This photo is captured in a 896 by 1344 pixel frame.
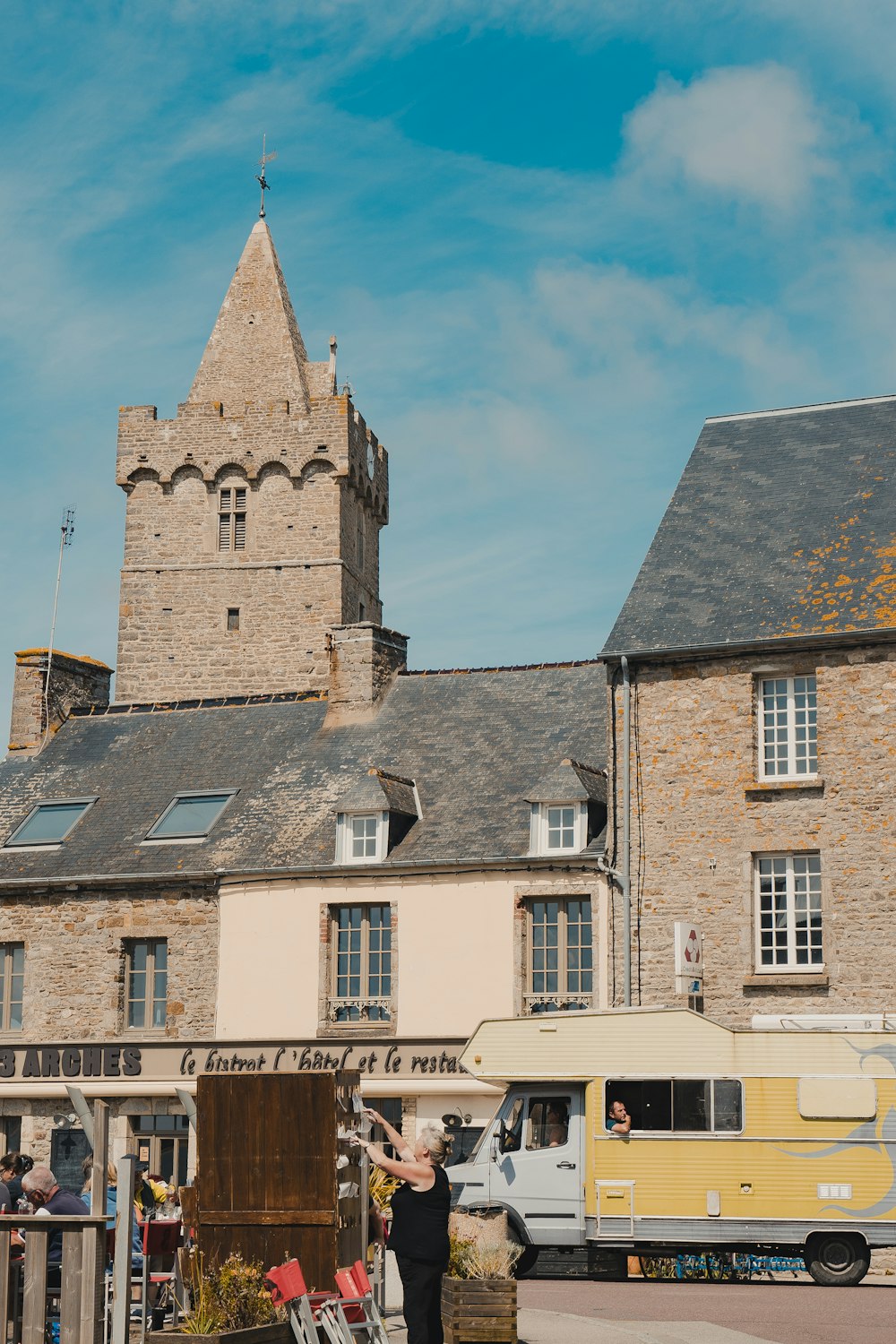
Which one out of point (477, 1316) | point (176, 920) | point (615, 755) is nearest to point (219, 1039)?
point (176, 920)

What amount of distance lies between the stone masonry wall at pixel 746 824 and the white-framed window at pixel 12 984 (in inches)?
380

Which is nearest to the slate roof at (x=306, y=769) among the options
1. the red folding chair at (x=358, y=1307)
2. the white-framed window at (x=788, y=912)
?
the white-framed window at (x=788, y=912)

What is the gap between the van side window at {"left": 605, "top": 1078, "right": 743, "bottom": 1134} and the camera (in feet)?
57.5

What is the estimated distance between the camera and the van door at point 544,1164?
1786cm

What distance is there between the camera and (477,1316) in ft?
39.2

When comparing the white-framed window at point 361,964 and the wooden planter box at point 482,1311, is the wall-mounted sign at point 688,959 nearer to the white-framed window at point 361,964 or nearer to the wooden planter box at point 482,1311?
the white-framed window at point 361,964

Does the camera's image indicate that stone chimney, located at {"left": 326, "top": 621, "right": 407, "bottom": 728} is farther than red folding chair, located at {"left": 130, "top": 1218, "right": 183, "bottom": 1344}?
Yes

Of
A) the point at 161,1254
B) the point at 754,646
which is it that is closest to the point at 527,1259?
the point at 161,1254

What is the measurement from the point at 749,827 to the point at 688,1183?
260 inches

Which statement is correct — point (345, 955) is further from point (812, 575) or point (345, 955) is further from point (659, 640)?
point (812, 575)

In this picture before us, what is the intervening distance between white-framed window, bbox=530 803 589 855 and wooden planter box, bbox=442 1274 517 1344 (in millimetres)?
12799

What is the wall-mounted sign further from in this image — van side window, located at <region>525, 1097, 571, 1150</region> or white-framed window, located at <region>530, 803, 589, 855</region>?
van side window, located at <region>525, 1097, 571, 1150</region>

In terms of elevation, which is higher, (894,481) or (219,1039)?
(894,481)

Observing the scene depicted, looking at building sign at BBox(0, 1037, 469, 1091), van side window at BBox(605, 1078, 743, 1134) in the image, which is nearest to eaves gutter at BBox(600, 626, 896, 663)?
building sign at BBox(0, 1037, 469, 1091)
